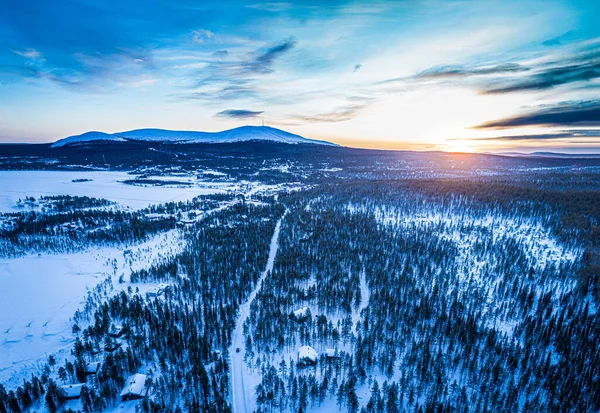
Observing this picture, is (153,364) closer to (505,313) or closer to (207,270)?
(207,270)

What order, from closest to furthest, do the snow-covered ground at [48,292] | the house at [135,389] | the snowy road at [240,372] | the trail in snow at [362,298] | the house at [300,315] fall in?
1. the house at [135,389]
2. the snowy road at [240,372]
3. the snow-covered ground at [48,292]
4. the house at [300,315]
5. the trail in snow at [362,298]

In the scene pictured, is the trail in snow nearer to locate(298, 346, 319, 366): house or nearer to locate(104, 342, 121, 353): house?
locate(298, 346, 319, 366): house

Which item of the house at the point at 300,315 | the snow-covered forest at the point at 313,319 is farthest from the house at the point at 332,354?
the house at the point at 300,315

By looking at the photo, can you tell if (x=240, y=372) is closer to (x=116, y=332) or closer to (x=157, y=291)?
(x=116, y=332)

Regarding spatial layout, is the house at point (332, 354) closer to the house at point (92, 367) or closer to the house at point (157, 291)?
the house at point (92, 367)

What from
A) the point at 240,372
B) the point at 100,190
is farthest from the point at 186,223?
the point at 100,190

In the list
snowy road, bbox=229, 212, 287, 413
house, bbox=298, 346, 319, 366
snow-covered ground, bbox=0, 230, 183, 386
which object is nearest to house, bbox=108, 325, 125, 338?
snow-covered ground, bbox=0, 230, 183, 386
